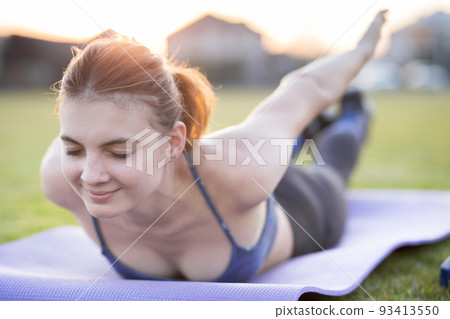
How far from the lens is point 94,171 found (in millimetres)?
1519

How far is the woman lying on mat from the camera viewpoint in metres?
1.54

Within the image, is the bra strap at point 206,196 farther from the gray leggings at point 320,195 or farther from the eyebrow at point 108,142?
the gray leggings at point 320,195

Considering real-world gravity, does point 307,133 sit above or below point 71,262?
below

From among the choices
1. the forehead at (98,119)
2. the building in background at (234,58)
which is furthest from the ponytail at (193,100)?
the building in background at (234,58)

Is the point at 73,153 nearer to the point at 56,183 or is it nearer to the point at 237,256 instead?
the point at 56,183

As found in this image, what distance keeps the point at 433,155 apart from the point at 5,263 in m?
5.70

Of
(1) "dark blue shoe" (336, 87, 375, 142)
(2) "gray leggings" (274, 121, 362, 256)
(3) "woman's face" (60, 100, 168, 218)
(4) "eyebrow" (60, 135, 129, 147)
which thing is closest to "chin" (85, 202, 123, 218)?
(3) "woman's face" (60, 100, 168, 218)

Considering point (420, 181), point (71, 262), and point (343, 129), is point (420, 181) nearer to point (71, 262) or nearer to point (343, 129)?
point (343, 129)

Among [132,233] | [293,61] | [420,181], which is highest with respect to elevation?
[132,233]

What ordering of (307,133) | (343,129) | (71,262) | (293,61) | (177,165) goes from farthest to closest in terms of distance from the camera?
(293,61)
(307,133)
(343,129)
(71,262)
(177,165)

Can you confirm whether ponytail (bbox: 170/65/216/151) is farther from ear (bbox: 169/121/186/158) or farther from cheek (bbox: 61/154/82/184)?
cheek (bbox: 61/154/82/184)

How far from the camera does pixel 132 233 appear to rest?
1.98 metres

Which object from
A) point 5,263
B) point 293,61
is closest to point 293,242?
point 5,263
